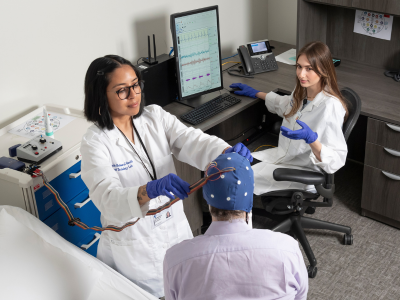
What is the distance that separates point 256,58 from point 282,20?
30.5 inches

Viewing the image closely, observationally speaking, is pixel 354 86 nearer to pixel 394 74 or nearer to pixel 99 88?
pixel 394 74

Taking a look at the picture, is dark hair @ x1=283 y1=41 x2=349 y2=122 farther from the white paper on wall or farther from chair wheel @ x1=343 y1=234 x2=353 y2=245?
the white paper on wall

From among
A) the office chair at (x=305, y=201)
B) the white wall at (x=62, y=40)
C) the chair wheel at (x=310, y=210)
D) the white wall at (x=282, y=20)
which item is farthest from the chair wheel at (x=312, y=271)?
the white wall at (x=282, y=20)

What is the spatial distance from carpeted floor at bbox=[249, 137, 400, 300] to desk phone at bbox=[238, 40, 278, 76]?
36.5 inches

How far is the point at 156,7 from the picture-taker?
114 inches

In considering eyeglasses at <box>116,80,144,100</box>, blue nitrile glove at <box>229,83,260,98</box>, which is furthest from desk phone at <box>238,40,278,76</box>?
eyeglasses at <box>116,80,144,100</box>

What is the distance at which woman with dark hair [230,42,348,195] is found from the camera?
2.16 m

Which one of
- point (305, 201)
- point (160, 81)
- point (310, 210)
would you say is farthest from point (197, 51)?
point (310, 210)

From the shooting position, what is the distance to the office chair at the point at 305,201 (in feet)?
7.11

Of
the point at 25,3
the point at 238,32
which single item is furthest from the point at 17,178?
the point at 238,32

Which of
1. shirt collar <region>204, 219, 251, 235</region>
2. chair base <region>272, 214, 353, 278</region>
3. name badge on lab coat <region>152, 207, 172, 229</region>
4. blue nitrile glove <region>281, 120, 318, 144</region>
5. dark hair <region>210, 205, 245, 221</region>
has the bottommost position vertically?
chair base <region>272, 214, 353, 278</region>

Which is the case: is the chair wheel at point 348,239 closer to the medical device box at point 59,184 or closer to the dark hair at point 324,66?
the dark hair at point 324,66

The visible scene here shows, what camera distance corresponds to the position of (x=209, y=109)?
2586mm

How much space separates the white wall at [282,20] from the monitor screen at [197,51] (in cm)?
115
